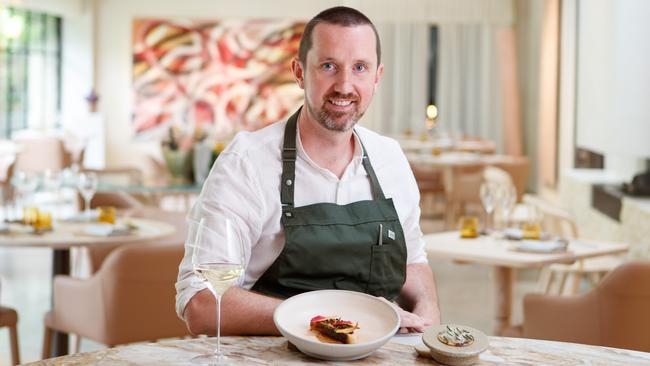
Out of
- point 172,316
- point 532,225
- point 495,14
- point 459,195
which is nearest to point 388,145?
point 172,316

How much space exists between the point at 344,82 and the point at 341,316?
2.03 feet

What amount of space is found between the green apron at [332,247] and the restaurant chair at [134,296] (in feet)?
4.93

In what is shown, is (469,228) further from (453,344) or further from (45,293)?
(45,293)

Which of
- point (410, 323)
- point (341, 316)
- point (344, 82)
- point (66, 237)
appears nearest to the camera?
point (341, 316)

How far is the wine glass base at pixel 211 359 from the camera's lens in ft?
5.85

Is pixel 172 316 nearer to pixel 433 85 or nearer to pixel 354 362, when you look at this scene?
pixel 354 362

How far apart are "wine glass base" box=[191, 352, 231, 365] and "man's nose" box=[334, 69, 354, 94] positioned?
77 cm

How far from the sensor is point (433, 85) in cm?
1430

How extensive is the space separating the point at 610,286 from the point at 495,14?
10858mm

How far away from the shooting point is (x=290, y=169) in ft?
7.75

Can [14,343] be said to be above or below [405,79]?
below

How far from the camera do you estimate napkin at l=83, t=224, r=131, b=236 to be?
14.8 ft

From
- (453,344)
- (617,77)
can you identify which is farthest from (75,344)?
(617,77)

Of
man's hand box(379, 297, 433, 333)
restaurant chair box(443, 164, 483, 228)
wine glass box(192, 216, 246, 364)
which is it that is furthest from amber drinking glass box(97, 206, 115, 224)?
restaurant chair box(443, 164, 483, 228)
